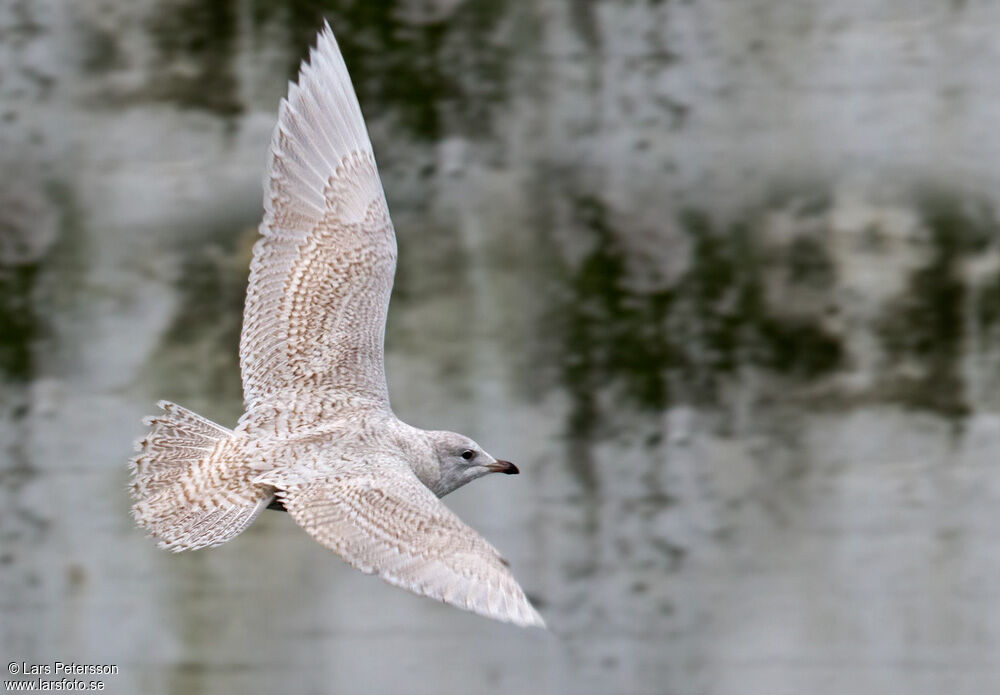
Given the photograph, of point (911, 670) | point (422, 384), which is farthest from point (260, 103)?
point (911, 670)

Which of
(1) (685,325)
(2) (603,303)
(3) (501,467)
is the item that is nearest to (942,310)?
(1) (685,325)

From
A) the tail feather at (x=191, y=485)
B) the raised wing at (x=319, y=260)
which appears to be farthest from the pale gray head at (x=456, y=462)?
the tail feather at (x=191, y=485)

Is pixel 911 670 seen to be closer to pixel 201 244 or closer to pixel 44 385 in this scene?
pixel 201 244

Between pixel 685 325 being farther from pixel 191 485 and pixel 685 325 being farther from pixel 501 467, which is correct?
pixel 191 485

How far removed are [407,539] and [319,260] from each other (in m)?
0.83

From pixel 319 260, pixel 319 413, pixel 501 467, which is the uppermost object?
pixel 319 260

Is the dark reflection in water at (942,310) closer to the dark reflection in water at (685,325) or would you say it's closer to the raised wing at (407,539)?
the dark reflection in water at (685,325)

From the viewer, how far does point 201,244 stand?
3938 millimetres

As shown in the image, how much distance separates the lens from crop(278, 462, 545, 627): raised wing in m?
2.32

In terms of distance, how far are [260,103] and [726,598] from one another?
1.86m

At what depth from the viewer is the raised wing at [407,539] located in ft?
7.62

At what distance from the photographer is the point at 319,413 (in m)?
2.90

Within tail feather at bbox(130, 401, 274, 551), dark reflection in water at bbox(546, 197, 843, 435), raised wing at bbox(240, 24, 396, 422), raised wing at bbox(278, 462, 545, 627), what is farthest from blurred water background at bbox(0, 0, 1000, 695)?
raised wing at bbox(278, 462, 545, 627)

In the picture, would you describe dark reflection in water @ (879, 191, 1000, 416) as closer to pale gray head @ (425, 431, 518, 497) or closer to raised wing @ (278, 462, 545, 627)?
pale gray head @ (425, 431, 518, 497)
